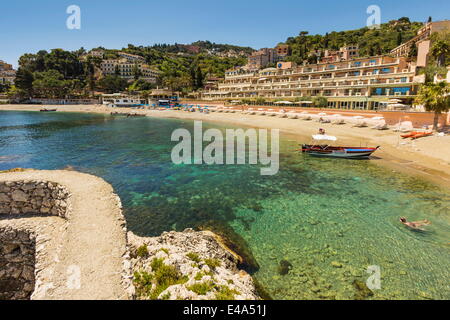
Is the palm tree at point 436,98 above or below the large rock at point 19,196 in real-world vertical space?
above

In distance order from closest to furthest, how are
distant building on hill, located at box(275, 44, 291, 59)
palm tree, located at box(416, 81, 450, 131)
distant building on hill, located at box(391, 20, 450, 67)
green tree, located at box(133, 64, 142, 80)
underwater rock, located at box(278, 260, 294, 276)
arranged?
underwater rock, located at box(278, 260, 294, 276)
palm tree, located at box(416, 81, 450, 131)
distant building on hill, located at box(391, 20, 450, 67)
green tree, located at box(133, 64, 142, 80)
distant building on hill, located at box(275, 44, 291, 59)

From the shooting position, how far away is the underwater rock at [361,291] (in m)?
8.28

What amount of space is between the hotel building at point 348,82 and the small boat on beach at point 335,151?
34.4m

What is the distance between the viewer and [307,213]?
47.8ft

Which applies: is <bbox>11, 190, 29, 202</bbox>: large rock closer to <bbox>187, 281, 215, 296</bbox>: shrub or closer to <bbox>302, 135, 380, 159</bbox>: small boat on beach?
<bbox>187, 281, 215, 296</bbox>: shrub

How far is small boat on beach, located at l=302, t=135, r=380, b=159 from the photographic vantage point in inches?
1066

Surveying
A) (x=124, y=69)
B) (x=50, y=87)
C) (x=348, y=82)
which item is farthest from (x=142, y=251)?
(x=124, y=69)

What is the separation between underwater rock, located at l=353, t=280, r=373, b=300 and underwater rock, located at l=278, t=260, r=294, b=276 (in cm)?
246

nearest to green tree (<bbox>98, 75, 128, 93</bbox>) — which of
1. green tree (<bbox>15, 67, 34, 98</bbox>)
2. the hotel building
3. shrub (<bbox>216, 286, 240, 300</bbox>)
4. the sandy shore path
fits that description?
green tree (<bbox>15, 67, 34, 98</bbox>)

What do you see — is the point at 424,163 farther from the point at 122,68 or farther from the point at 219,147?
the point at 122,68

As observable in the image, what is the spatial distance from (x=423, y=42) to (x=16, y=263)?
3462 inches

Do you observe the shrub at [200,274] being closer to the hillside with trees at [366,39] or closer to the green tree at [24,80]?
→ the hillside with trees at [366,39]

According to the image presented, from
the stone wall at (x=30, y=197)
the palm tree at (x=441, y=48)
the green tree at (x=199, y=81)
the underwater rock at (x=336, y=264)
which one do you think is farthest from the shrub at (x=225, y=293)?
Result: the green tree at (x=199, y=81)
